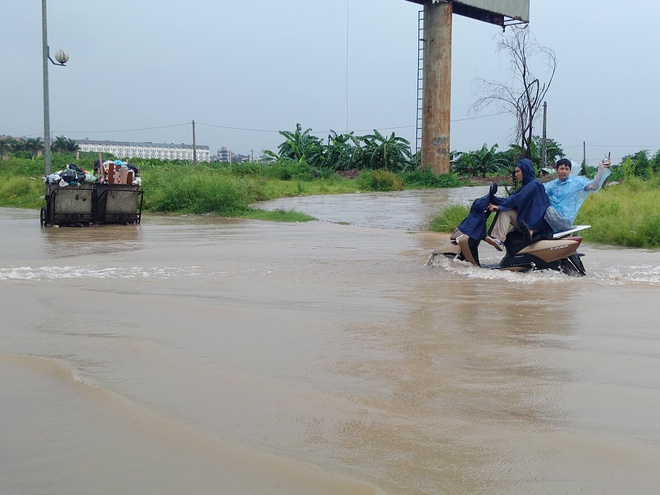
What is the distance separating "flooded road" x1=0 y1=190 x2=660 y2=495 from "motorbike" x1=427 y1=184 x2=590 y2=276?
180 mm

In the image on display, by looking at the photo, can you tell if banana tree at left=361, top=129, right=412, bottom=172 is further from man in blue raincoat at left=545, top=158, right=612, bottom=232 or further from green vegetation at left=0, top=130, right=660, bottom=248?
man in blue raincoat at left=545, top=158, right=612, bottom=232

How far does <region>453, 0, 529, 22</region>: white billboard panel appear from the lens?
133 ft

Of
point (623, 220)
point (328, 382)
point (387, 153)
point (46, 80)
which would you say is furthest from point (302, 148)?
point (328, 382)

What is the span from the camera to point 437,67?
38.9 metres

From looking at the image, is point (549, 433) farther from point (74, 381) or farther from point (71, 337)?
point (71, 337)

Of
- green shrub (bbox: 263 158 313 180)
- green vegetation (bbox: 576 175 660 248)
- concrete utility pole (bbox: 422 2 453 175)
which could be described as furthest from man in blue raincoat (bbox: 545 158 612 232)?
green shrub (bbox: 263 158 313 180)

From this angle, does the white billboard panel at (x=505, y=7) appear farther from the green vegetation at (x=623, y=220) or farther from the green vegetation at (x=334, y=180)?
the green vegetation at (x=623, y=220)

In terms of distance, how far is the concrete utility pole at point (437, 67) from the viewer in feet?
127

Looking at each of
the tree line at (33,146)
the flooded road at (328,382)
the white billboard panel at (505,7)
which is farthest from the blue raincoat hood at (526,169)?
the tree line at (33,146)

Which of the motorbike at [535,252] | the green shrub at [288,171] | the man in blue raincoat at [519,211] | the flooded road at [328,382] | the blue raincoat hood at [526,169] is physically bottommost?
the flooded road at [328,382]

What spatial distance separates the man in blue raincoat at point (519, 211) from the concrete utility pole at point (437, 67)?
31.5 metres

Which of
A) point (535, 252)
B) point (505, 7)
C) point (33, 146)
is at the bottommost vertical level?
point (535, 252)

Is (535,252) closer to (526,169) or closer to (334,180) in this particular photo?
(526,169)

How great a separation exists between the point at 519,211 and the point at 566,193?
2.07 ft
